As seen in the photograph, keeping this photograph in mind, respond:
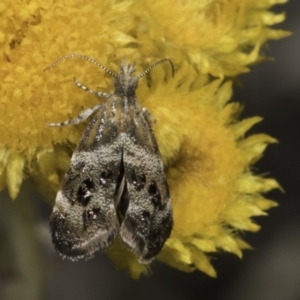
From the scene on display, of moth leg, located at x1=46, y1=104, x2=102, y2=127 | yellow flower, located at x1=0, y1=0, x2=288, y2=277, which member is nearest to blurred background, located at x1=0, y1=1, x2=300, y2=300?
yellow flower, located at x1=0, y1=0, x2=288, y2=277

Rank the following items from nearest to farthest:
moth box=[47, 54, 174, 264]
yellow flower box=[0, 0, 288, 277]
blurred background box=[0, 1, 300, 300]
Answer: yellow flower box=[0, 0, 288, 277], moth box=[47, 54, 174, 264], blurred background box=[0, 1, 300, 300]

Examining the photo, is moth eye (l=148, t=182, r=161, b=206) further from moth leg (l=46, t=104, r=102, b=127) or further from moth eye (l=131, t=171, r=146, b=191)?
moth leg (l=46, t=104, r=102, b=127)

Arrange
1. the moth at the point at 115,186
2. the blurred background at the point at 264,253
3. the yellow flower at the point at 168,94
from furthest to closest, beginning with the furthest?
the blurred background at the point at 264,253 → the moth at the point at 115,186 → the yellow flower at the point at 168,94

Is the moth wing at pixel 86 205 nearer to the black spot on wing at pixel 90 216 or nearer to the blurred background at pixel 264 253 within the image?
the black spot on wing at pixel 90 216

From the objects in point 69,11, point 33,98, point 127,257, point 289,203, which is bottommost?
point 289,203

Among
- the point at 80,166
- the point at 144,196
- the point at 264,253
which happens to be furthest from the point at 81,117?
the point at 264,253

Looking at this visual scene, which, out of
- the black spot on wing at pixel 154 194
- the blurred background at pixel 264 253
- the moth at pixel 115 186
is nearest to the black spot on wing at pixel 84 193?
the moth at pixel 115 186

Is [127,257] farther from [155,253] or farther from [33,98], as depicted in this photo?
[33,98]

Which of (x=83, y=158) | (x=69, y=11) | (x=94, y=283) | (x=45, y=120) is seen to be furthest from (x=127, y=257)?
(x=94, y=283)
